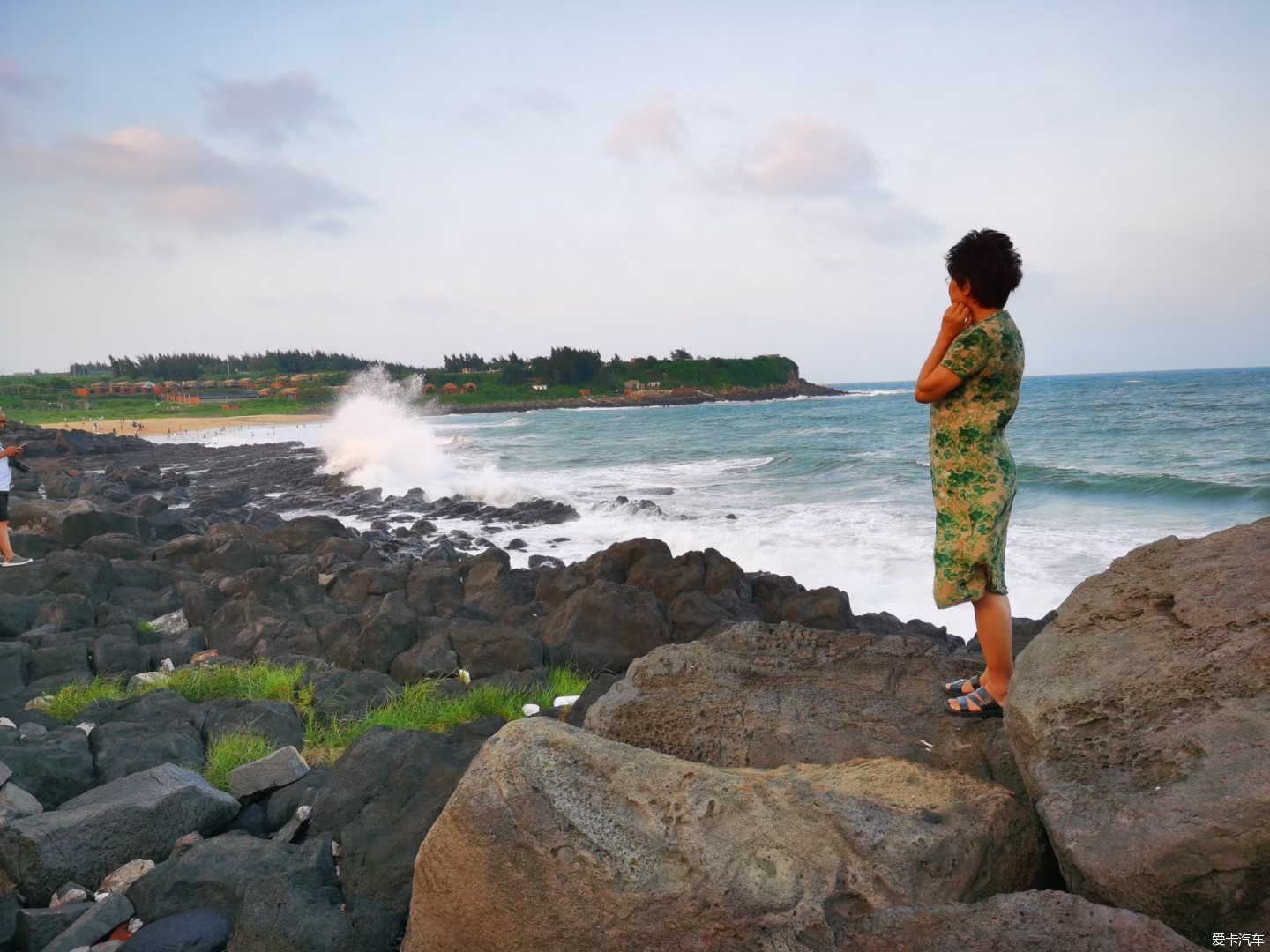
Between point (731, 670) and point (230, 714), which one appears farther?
point (230, 714)

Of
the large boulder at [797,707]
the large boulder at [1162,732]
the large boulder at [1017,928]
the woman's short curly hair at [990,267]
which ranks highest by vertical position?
the woman's short curly hair at [990,267]

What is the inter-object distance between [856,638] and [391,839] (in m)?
2.36

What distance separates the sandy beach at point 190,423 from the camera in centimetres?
5212

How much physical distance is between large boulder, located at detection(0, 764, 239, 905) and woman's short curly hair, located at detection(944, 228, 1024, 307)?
3886mm

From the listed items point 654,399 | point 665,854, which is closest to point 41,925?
point 665,854

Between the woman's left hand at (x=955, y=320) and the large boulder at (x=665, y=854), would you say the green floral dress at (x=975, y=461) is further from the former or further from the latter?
the large boulder at (x=665, y=854)

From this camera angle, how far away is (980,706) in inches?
137

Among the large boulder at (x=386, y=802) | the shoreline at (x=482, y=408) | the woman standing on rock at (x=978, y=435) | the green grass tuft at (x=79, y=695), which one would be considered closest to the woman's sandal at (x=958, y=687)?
the woman standing on rock at (x=978, y=435)

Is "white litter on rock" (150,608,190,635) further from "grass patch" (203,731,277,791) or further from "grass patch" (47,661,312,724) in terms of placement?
"grass patch" (203,731,277,791)

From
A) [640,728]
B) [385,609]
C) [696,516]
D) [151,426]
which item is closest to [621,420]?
[151,426]

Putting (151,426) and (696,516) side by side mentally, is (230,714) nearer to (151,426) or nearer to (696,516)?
(696,516)

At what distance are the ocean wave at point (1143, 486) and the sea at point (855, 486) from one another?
0.06 metres

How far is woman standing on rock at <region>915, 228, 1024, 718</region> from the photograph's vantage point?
3.34 meters

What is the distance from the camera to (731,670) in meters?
3.95
